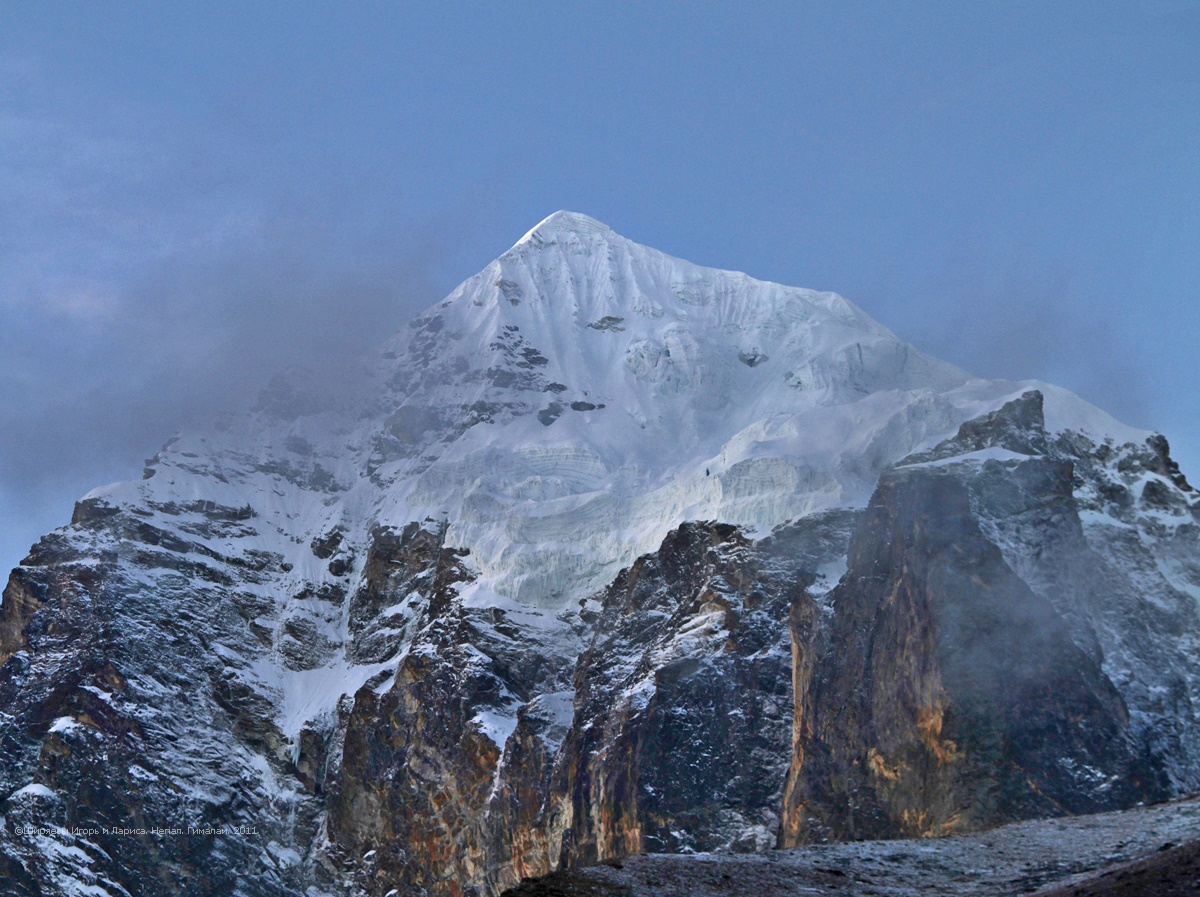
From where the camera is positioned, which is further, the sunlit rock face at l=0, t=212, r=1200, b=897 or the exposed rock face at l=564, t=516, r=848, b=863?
the exposed rock face at l=564, t=516, r=848, b=863

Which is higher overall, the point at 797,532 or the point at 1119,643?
the point at 797,532

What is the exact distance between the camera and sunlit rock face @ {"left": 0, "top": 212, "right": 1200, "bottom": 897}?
12412 cm

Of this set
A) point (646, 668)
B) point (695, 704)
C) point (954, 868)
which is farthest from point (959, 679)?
point (954, 868)

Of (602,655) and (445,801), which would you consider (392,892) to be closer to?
(445,801)

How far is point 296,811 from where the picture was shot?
17400 cm

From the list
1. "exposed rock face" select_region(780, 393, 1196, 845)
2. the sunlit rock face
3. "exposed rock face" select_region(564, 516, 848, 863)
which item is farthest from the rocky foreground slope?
"exposed rock face" select_region(564, 516, 848, 863)

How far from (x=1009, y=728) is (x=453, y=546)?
7864 cm

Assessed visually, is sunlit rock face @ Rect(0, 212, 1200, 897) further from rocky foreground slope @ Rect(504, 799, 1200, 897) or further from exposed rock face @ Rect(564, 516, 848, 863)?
rocky foreground slope @ Rect(504, 799, 1200, 897)

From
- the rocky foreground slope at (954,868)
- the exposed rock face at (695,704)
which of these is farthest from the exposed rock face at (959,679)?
the rocky foreground slope at (954,868)

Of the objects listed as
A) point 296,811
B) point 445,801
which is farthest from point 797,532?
point 296,811

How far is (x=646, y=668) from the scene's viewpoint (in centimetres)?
14662

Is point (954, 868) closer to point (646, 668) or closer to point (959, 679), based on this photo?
point (959, 679)

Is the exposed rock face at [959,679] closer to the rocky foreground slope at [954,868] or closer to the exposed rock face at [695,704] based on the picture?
the exposed rock face at [695,704]

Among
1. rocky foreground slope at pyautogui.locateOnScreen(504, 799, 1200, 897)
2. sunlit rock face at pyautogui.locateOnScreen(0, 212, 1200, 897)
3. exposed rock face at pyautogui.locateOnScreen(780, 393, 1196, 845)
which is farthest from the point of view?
sunlit rock face at pyautogui.locateOnScreen(0, 212, 1200, 897)
